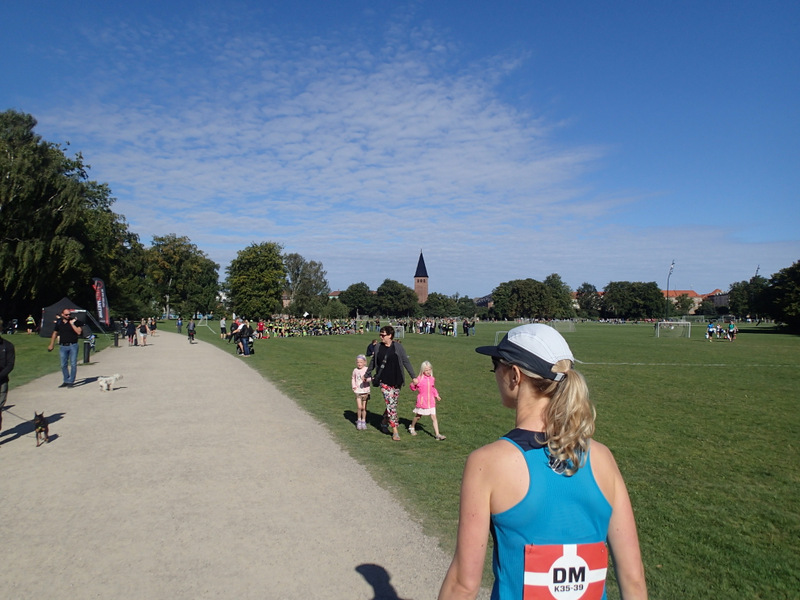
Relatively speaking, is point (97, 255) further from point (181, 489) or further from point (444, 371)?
point (181, 489)

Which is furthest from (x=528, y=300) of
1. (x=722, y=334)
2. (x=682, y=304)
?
(x=722, y=334)

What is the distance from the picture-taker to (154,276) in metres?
88.9

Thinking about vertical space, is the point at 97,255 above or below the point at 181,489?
above

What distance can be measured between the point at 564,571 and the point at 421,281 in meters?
177

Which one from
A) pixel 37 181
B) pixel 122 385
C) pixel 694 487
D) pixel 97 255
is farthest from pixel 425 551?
pixel 97 255

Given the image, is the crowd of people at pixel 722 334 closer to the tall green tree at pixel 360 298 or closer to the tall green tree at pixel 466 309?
the tall green tree at pixel 360 298

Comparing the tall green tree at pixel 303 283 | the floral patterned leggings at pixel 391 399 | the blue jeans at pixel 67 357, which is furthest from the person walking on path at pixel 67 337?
the tall green tree at pixel 303 283

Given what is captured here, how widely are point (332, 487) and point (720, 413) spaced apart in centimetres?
898

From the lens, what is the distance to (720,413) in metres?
11.6

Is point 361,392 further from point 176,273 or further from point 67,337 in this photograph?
point 176,273

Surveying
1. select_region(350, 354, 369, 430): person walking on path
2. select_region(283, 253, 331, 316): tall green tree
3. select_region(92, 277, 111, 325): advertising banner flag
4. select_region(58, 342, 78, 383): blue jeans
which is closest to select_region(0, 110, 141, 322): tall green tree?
select_region(92, 277, 111, 325): advertising banner flag

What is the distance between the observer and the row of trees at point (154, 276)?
37719mm

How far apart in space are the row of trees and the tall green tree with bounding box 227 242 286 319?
146 mm

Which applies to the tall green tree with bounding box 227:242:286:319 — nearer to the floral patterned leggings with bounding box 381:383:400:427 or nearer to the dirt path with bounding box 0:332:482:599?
the dirt path with bounding box 0:332:482:599
